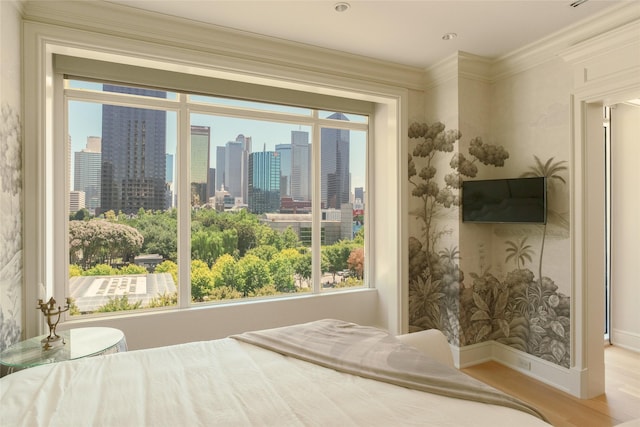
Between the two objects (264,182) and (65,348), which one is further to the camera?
(264,182)

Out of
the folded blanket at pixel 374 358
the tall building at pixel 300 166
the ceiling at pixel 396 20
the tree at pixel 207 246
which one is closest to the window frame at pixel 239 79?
the ceiling at pixel 396 20

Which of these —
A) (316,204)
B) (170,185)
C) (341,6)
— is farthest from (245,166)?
(341,6)

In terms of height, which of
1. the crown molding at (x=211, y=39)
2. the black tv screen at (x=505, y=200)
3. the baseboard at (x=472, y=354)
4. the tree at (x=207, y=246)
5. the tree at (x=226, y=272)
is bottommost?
the baseboard at (x=472, y=354)

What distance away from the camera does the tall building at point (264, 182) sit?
11.6 ft

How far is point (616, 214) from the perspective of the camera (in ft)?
11.9

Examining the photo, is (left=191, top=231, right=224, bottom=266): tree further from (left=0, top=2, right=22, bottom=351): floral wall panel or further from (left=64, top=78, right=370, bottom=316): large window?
(left=0, top=2, right=22, bottom=351): floral wall panel

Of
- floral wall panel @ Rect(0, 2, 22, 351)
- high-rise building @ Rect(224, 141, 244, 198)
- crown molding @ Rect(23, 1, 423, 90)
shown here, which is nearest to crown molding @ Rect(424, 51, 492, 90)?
crown molding @ Rect(23, 1, 423, 90)

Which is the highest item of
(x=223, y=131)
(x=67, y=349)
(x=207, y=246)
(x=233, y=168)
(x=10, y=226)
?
(x=223, y=131)

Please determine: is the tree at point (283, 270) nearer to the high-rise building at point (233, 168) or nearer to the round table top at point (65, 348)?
the high-rise building at point (233, 168)

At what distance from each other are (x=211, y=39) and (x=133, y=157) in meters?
1.17

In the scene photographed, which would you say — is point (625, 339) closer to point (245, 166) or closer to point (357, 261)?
point (357, 261)

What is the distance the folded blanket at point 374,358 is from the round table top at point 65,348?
0.89m

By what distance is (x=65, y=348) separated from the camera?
2.07 meters

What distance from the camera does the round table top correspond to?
74.7 inches
